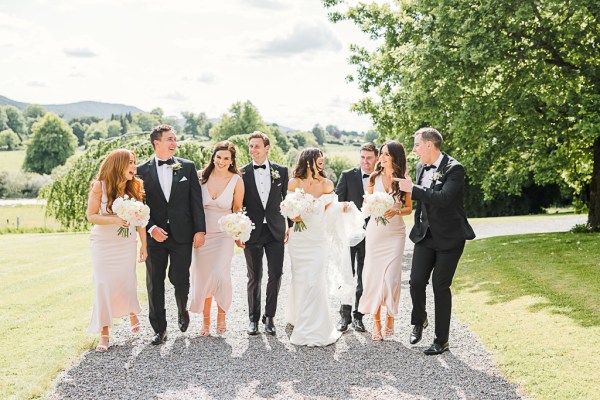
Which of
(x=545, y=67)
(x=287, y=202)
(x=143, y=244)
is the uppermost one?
(x=545, y=67)

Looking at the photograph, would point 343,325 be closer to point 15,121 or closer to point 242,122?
point 242,122

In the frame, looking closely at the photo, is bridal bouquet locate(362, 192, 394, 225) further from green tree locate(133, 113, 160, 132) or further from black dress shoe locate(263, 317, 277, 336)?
green tree locate(133, 113, 160, 132)

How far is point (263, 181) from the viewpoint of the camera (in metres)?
7.68

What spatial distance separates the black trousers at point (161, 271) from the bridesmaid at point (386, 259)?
2102 mm

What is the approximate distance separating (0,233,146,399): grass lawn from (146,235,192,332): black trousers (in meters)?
0.79

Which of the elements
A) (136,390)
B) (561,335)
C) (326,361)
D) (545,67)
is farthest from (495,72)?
(136,390)

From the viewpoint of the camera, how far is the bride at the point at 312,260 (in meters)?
6.95

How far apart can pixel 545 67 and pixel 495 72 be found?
1477 millimetres

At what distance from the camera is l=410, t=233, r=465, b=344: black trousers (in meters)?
6.54

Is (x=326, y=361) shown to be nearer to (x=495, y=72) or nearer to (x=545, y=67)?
(x=495, y=72)

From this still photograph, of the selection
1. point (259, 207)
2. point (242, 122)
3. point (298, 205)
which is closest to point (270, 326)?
point (259, 207)

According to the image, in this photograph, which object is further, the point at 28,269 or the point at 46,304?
the point at 28,269

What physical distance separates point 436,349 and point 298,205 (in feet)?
7.04

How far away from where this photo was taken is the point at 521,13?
14180mm
